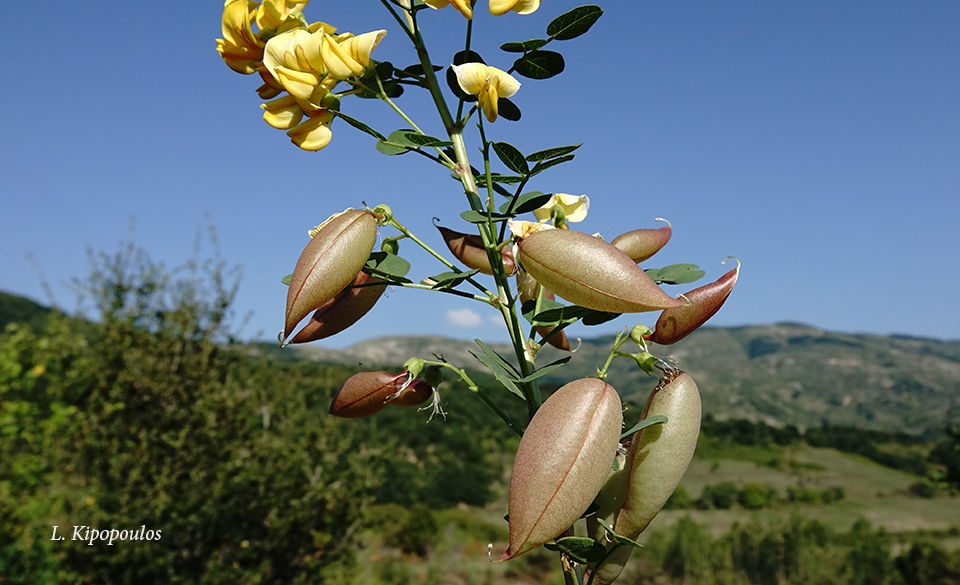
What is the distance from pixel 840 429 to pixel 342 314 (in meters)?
30.6

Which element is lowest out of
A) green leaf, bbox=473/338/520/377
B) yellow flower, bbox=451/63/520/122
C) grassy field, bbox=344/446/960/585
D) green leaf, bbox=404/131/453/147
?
grassy field, bbox=344/446/960/585

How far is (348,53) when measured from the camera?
636 mm

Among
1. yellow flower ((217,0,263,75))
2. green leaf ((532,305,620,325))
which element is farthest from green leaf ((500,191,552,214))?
yellow flower ((217,0,263,75))

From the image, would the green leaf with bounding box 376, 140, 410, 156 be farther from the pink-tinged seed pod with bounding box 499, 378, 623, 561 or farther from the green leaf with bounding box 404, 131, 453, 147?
the pink-tinged seed pod with bounding box 499, 378, 623, 561

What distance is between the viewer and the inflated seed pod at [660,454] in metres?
0.55

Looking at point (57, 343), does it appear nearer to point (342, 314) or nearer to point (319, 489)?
point (319, 489)

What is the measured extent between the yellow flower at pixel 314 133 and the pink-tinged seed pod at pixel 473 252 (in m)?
0.20

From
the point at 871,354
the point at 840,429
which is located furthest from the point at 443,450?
the point at 871,354

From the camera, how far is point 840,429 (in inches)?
1018

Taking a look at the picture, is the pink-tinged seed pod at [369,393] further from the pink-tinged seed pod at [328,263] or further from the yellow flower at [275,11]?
the yellow flower at [275,11]

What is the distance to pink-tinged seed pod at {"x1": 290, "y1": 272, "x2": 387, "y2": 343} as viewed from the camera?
0.69 meters

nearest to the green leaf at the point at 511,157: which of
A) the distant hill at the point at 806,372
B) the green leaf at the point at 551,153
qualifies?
the green leaf at the point at 551,153

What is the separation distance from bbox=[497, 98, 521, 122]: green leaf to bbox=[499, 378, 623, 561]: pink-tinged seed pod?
42 cm

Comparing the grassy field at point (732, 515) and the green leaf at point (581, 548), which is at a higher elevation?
the green leaf at point (581, 548)
